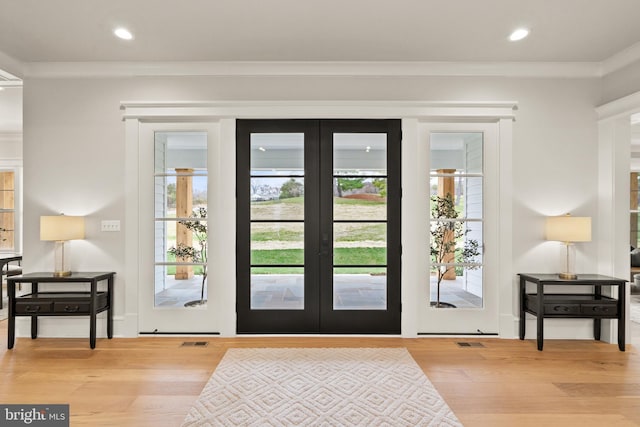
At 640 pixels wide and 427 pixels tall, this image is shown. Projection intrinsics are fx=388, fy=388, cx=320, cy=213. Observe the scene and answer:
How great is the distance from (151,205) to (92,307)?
110cm

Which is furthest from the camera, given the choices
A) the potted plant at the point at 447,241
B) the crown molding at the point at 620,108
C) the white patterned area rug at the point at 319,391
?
the potted plant at the point at 447,241

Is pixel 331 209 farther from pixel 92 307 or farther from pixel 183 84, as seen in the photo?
pixel 92 307

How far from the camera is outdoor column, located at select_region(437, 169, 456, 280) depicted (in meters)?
4.01

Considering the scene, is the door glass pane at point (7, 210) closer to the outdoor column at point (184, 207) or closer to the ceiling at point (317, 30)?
the ceiling at point (317, 30)

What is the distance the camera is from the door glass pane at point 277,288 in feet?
13.1

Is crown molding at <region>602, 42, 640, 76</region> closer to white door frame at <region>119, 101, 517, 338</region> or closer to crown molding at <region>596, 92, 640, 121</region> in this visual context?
crown molding at <region>596, 92, 640, 121</region>

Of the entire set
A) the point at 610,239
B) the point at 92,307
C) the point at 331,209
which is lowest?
the point at 92,307

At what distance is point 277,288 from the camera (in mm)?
4000

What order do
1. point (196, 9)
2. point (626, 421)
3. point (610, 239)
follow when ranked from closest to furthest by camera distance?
1. point (626, 421)
2. point (196, 9)
3. point (610, 239)

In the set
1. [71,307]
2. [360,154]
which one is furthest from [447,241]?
[71,307]

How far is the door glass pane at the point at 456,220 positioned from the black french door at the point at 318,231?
42 centimetres

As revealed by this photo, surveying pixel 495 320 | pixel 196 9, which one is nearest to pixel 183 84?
pixel 196 9

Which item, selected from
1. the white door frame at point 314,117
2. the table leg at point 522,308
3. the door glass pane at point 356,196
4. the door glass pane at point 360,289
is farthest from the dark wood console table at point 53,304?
the table leg at point 522,308

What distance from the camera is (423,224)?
13.1ft
